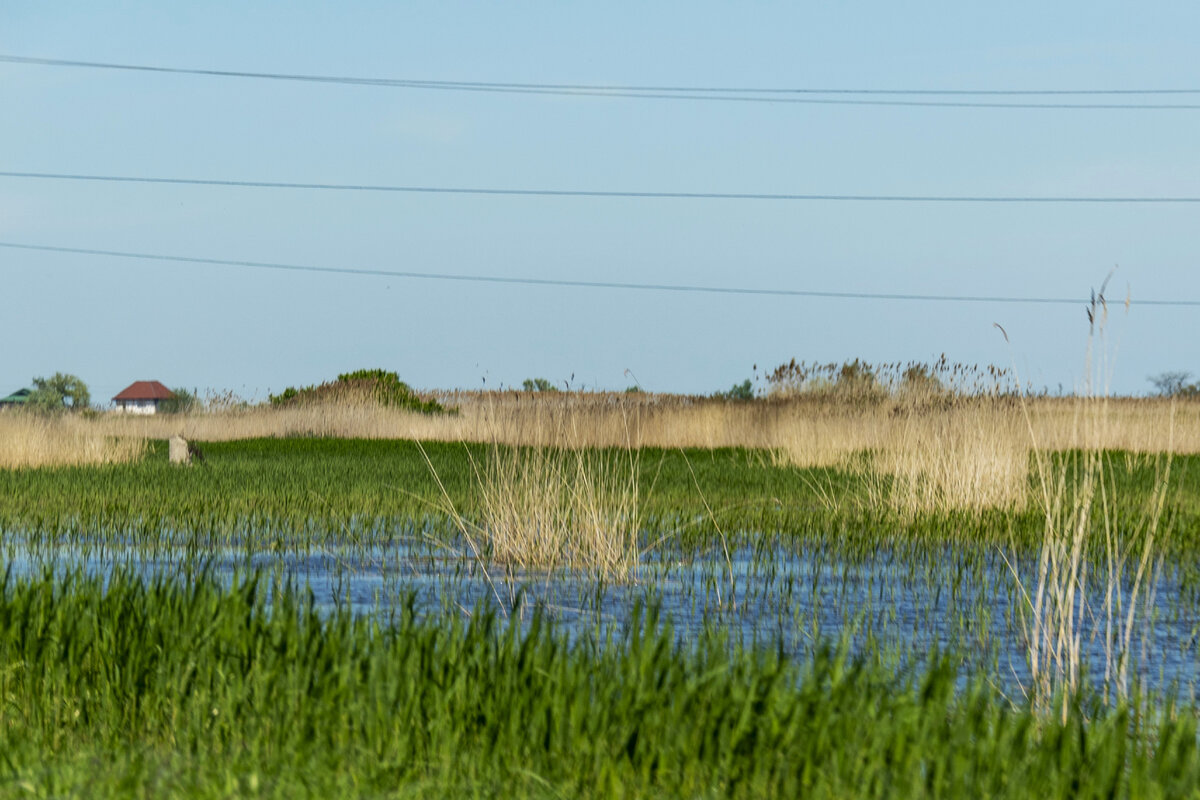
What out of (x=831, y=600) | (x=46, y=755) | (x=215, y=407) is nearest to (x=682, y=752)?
(x=46, y=755)

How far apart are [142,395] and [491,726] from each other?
97197mm

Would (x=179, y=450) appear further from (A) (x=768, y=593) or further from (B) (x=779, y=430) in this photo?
(A) (x=768, y=593)

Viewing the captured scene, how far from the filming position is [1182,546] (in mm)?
10102

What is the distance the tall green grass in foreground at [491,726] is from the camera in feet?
11.9

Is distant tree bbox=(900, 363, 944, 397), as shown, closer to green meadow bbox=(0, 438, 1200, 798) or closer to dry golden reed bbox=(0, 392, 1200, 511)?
dry golden reed bbox=(0, 392, 1200, 511)

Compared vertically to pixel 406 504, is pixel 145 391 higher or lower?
higher

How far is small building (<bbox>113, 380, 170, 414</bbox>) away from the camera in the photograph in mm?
94812

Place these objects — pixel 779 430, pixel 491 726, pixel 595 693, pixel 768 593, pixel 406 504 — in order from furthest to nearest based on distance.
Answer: pixel 779 430 < pixel 406 504 < pixel 768 593 < pixel 595 693 < pixel 491 726

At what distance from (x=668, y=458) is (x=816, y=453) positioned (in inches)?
102

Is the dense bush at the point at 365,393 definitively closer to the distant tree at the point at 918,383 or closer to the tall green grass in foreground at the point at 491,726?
the distant tree at the point at 918,383

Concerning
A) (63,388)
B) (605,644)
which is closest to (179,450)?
(605,644)

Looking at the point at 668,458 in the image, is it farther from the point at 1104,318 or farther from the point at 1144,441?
the point at 1104,318

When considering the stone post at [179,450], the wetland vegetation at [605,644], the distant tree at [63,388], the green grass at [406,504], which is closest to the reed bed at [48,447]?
the stone post at [179,450]

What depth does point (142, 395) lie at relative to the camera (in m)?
95.2
